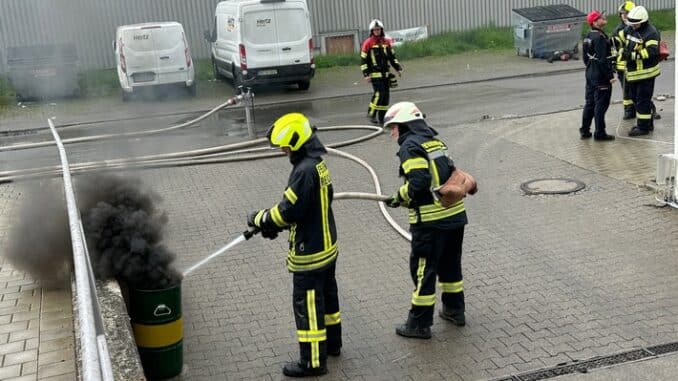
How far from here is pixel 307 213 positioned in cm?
524

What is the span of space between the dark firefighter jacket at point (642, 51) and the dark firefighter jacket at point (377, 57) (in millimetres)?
3868

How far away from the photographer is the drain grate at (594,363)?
5.16 meters

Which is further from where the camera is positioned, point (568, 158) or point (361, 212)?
point (568, 158)

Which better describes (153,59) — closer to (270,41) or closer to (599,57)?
(270,41)

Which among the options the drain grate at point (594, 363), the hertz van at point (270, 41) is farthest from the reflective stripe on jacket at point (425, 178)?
the hertz van at point (270, 41)

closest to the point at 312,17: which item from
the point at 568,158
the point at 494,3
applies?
the point at 494,3

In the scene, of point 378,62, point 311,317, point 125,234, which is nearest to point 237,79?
point 378,62

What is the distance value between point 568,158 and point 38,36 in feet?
22.2

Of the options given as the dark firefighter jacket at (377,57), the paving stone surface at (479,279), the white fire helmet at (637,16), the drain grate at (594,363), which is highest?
the white fire helmet at (637,16)

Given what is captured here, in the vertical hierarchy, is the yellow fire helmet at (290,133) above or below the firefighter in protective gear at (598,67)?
above

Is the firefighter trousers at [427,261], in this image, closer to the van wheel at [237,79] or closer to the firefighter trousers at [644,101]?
the firefighter trousers at [644,101]

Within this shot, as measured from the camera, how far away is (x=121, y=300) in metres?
5.23

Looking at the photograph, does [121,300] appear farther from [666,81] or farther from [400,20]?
[400,20]

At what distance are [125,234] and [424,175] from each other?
86.0 inches
